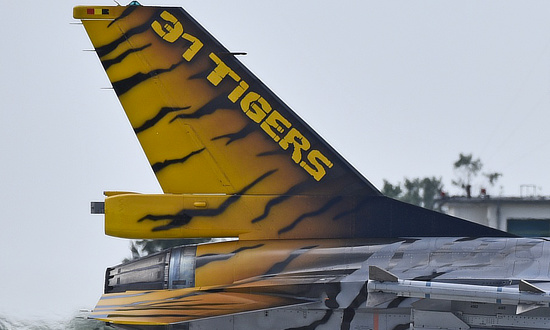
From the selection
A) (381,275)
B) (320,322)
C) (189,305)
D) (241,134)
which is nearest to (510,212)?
(241,134)

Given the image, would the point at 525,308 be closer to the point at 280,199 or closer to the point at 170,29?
the point at 280,199

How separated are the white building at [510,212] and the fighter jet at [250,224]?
2045cm

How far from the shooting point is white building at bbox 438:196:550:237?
110ft

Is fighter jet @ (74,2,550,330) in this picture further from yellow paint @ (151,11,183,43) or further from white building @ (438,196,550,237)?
white building @ (438,196,550,237)

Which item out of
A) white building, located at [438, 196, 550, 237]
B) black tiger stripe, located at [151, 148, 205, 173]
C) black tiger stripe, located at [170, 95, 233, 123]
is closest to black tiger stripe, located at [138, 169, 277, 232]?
black tiger stripe, located at [151, 148, 205, 173]

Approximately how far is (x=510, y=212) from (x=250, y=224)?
22789mm

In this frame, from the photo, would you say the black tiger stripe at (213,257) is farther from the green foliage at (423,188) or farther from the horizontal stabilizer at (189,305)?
the green foliage at (423,188)

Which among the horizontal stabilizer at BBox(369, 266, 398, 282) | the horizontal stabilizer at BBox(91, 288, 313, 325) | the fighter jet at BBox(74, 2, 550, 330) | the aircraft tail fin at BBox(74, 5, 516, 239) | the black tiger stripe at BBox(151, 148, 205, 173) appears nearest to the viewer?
the horizontal stabilizer at BBox(369, 266, 398, 282)

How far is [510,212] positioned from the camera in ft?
113

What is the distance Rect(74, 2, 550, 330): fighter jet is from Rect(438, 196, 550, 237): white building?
67.1ft

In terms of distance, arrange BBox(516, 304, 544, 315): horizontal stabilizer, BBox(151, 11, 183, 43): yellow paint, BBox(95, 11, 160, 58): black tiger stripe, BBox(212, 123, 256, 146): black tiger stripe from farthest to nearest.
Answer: BBox(95, 11, 160, 58): black tiger stripe, BBox(151, 11, 183, 43): yellow paint, BBox(212, 123, 256, 146): black tiger stripe, BBox(516, 304, 544, 315): horizontal stabilizer

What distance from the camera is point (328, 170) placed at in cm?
1340

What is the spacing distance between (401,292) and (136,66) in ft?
16.0

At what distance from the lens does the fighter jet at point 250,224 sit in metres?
12.4
